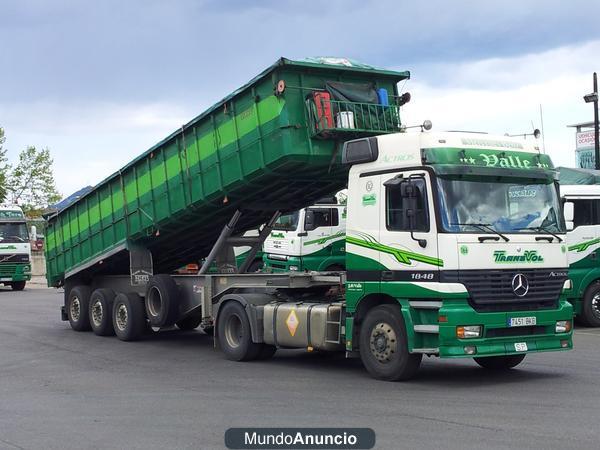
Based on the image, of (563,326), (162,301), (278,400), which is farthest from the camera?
(162,301)

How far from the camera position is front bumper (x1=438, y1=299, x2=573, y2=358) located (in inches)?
365

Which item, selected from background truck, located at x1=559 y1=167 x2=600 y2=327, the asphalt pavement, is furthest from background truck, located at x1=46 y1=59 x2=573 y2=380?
background truck, located at x1=559 y1=167 x2=600 y2=327

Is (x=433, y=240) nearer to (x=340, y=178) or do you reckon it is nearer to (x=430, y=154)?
(x=430, y=154)

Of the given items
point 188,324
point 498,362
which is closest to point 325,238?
point 188,324

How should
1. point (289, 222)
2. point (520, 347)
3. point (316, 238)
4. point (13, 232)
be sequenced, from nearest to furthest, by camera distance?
point (520, 347) < point (316, 238) < point (289, 222) < point (13, 232)

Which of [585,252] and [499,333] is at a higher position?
[585,252]

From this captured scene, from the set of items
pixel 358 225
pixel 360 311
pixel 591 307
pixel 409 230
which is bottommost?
pixel 591 307

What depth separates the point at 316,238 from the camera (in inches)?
864

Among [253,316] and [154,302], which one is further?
[154,302]

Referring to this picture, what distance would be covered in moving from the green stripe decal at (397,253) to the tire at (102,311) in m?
6.84

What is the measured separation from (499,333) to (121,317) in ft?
26.1

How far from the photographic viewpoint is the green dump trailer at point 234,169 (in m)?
11.2

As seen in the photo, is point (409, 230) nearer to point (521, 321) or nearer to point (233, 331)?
point (521, 321)

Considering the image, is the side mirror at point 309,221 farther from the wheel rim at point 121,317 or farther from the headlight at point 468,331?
the headlight at point 468,331
